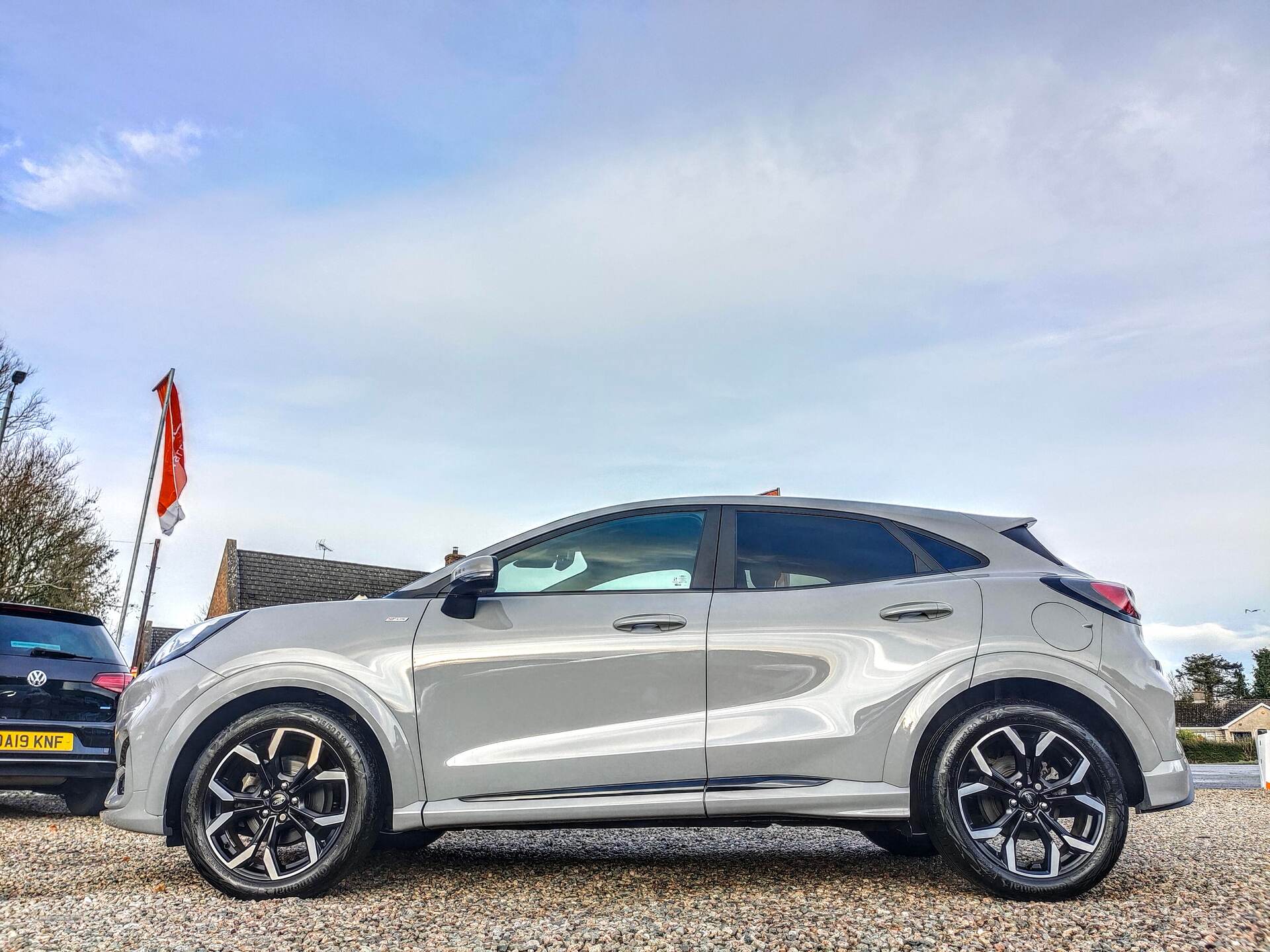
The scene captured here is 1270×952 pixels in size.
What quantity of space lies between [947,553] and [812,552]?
588mm

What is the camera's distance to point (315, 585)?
27500 millimetres

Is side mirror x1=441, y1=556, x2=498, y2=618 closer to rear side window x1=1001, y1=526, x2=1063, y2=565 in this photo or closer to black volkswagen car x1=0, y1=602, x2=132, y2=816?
rear side window x1=1001, y1=526, x2=1063, y2=565

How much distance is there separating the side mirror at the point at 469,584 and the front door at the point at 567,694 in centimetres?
5

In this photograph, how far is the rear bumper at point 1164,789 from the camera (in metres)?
3.84

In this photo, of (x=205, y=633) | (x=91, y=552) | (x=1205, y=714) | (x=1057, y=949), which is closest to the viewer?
(x=1057, y=949)

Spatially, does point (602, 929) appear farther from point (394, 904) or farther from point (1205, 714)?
point (1205, 714)

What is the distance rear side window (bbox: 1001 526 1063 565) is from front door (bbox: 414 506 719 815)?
1.40 meters

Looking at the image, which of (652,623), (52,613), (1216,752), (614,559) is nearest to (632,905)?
(652,623)

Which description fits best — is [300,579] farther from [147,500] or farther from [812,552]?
[812,552]

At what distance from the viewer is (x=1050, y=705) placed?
3.93 m

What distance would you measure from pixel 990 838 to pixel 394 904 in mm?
2366

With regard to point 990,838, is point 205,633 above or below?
above

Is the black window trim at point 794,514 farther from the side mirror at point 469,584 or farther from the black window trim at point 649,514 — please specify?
the side mirror at point 469,584

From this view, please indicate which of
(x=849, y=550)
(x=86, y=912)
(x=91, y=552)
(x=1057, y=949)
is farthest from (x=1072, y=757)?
(x=91, y=552)
